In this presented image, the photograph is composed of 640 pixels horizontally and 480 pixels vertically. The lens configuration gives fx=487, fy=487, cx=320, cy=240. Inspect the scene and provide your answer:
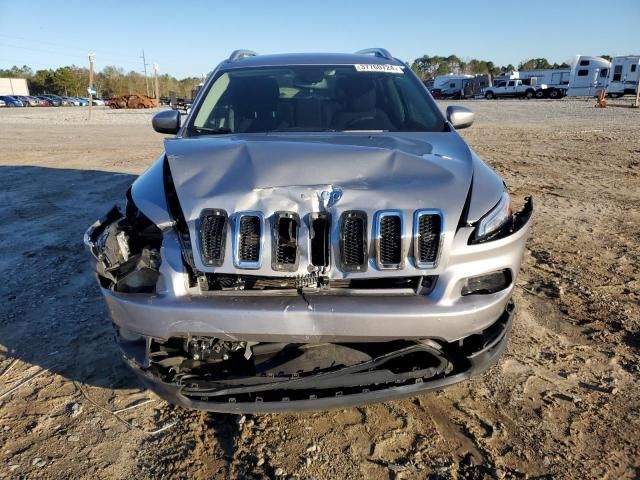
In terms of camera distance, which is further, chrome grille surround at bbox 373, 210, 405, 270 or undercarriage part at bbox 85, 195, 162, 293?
undercarriage part at bbox 85, 195, 162, 293

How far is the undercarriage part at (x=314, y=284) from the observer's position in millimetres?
2094

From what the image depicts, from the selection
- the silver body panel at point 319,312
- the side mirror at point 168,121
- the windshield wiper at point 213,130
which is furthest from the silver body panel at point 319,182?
the side mirror at point 168,121

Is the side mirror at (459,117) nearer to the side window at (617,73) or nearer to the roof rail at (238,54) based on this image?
the roof rail at (238,54)

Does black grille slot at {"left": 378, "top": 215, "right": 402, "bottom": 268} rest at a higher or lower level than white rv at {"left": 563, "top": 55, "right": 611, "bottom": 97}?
lower

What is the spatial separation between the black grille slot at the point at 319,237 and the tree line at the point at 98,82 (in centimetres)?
7963

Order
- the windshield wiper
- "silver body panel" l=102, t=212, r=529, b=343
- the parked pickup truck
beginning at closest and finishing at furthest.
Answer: "silver body panel" l=102, t=212, r=529, b=343 → the windshield wiper → the parked pickup truck

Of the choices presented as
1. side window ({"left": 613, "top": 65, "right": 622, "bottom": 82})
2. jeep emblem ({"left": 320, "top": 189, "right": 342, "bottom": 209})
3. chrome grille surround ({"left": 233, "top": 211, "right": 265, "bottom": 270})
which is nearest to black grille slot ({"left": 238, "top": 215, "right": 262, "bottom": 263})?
chrome grille surround ({"left": 233, "top": 211, "right": 265, "bottom": 270})

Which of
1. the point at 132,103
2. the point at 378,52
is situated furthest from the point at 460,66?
the point at 378,52

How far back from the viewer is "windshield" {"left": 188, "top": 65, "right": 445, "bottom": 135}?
10.9 ft

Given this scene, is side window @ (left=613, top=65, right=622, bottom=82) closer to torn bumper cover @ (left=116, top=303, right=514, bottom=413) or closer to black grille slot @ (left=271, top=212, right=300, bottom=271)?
torn bumper cover @ (left=116, top=303, right=514, bottom=413)

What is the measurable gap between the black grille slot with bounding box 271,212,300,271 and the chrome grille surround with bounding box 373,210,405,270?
13.6 inches

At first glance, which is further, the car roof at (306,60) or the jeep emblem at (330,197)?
the car roof at (306,60)

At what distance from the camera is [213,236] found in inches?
82.7

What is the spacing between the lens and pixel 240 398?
2.14m
